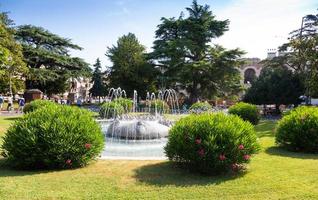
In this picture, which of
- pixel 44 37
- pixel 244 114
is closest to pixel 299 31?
pixel 244 114

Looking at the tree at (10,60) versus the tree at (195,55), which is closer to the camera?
the tree at (10,60)

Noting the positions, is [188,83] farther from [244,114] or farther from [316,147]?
[316,147]

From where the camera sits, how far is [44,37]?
47.8m

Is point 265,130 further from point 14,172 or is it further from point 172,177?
point 14,172

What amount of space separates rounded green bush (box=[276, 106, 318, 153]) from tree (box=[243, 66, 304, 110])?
2584 centimetres

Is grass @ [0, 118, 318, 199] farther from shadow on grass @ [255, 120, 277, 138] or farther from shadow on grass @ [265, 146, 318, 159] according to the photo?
shadow on grass @ [255, 120, 277, 138]

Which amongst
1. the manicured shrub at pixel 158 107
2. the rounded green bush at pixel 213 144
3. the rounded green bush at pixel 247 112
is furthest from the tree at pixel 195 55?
the rounded green bush at pixel 213 144

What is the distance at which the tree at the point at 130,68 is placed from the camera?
46.4m

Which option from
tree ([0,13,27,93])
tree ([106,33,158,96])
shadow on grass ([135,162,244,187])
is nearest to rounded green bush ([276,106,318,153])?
shadow on grass ([135,162,244,187])

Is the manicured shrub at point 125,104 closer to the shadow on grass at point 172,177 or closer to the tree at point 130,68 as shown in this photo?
the tree at point 130,68

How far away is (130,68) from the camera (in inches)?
1885

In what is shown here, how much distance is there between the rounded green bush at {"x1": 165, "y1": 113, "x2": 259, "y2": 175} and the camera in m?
8.02

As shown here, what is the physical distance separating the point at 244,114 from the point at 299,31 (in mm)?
20534

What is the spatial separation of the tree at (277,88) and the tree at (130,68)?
39.1 feet
